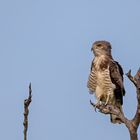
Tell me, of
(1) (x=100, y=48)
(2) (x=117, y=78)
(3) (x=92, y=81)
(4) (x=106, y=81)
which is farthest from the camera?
(1) (x=100, y=48)

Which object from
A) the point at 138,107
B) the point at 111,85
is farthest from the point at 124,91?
the point at 138,107

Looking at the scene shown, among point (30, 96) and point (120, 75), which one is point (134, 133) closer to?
point (30, 96)

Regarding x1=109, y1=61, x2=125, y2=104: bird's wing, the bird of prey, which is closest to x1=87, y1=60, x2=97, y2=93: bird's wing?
Answer: the bird of prey

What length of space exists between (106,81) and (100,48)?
3.60 feet

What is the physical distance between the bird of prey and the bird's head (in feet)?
0.42

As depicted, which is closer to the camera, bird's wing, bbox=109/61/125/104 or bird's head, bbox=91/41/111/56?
bird's wing, bbox=109/61/125/104

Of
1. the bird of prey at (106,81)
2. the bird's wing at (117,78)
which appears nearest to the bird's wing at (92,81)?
the bird of prey at (106,81)

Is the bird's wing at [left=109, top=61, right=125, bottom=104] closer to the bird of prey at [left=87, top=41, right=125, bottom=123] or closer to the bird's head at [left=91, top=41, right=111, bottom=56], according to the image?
the bird of prey at [left=87, top=41, right=125, bottom=123]

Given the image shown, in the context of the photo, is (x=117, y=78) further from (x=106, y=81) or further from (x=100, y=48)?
(x=100, y=48)

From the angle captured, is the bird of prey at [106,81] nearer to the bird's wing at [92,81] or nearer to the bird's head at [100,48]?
the bird's wing at [92,81]

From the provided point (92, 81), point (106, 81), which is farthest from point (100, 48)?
point (106, 81)

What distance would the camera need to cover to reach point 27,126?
14.8 feet

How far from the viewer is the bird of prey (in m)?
12.7

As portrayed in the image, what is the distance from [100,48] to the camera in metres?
13.5
